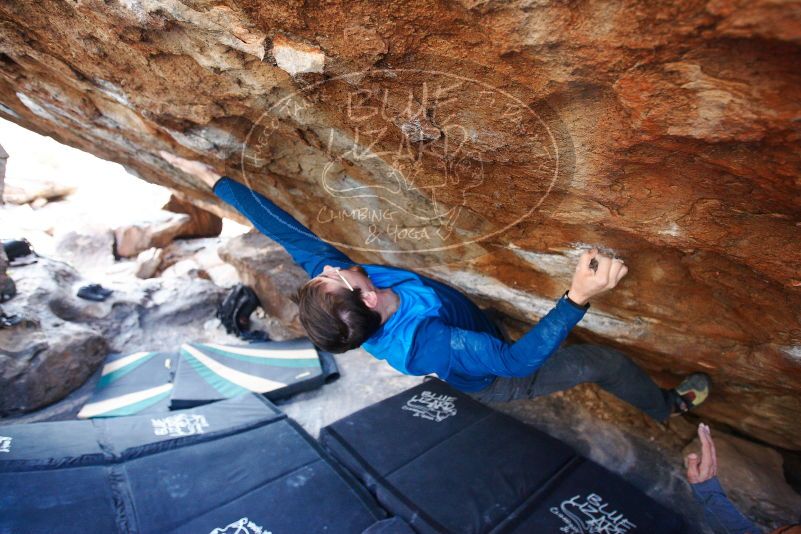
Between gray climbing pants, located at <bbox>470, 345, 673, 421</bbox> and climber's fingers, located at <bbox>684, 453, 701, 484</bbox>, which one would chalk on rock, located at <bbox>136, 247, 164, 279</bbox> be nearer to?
gray climbing pants, located at <bbox>470, 345, 673, 421</bbox>

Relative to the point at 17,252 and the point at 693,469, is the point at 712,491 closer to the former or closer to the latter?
the point at 693,469

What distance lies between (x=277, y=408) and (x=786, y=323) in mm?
3184

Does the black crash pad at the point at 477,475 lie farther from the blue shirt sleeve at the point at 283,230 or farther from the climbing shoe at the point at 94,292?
the climbing shoe at the point at 94,292

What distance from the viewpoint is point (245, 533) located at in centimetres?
226

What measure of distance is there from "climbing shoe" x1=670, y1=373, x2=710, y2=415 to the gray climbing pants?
0.10 meters

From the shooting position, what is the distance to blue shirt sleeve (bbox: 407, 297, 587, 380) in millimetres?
1562

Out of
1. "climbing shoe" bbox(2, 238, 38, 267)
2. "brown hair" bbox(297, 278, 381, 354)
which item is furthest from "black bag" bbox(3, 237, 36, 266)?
"brown hair" bbox(297, 278, 381, 354)

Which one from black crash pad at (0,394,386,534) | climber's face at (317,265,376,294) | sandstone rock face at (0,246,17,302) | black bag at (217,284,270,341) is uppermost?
climber's face at (317,265,376,294)

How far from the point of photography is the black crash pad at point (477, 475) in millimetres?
2252

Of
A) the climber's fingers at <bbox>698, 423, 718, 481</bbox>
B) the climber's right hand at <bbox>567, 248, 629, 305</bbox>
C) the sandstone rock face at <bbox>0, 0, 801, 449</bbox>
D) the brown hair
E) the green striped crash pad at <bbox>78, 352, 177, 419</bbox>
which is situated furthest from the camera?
the green striped crash pad at <bbox>78, 352, 177, 419</bbox>

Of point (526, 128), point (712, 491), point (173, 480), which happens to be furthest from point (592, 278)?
point (173, 480)

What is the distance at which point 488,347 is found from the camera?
1.75 m

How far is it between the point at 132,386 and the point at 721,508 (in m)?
4.26

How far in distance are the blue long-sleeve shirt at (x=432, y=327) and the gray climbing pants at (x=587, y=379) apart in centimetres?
17
